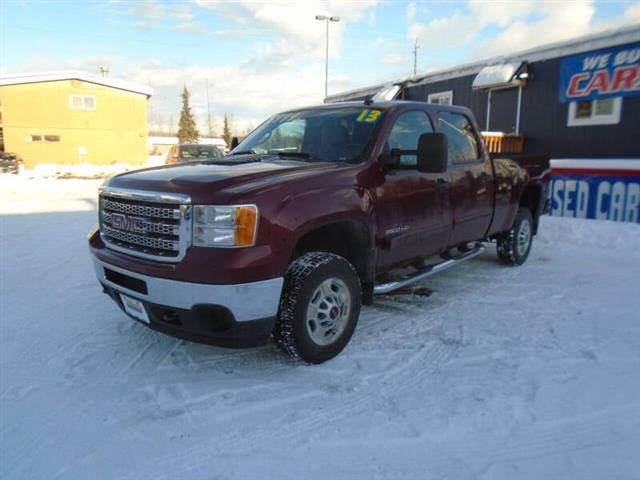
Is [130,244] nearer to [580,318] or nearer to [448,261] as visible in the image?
[448,261]

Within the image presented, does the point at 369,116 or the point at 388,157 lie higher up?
the point at 369,116

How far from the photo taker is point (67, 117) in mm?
31688

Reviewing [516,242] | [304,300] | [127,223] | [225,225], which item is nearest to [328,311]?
[304,300]

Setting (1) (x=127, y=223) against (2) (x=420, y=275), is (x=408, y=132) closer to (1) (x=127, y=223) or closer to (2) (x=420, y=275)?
(2) (x=420, y=275)

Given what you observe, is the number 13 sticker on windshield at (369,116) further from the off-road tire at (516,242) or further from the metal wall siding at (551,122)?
the metal wall siding at (551,122)

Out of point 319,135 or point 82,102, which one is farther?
point 82,102

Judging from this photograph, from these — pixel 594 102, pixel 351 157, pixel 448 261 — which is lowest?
pixel 448 261

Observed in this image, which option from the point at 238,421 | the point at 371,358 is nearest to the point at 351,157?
the point at 371,358

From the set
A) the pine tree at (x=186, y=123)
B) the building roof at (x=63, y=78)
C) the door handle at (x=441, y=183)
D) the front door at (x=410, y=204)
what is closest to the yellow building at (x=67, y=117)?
the building roof at (x=63, y=78)

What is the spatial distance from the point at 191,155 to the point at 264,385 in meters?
14.4

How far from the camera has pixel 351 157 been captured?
3920 millimetres

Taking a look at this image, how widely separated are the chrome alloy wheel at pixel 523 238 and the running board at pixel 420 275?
0.96 meters

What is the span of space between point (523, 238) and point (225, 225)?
4866mm

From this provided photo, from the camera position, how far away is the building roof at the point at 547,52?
9978mm
